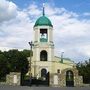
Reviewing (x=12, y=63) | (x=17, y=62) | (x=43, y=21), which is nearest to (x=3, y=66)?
(x=12, y=63)

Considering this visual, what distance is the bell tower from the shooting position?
79.4m

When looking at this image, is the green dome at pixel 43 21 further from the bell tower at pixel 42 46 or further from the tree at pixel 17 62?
the tree at pixel 17 62

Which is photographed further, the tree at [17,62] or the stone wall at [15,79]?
the tree at [17,62]

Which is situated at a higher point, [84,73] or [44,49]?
[44,49]

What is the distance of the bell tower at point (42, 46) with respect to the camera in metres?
79.4

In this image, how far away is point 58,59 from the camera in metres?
88.9

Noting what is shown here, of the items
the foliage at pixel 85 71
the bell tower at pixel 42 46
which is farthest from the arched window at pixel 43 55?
the foliage at pixel 85 71

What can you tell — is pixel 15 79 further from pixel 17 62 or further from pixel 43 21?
pixel 43 21

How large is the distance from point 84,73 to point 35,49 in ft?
77.6

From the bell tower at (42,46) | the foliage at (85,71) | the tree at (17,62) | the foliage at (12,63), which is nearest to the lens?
Result: the foliage at (85,71)

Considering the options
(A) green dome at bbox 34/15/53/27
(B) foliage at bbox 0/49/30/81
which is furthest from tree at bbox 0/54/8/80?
(A) green dome at bbox 34/15/53/27

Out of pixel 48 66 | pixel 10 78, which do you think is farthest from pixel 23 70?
pixel 10 78

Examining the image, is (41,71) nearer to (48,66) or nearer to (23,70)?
(48,66)

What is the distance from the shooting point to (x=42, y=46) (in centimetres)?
8006
